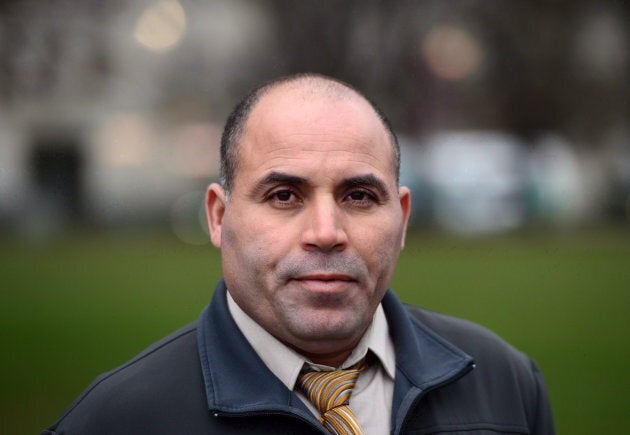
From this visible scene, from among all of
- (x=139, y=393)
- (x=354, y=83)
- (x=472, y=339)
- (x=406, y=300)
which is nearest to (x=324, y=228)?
(x=139, y=393)

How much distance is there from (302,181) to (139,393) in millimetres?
877

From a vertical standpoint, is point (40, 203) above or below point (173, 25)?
below

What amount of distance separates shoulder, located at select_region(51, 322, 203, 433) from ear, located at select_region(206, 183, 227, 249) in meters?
0.46

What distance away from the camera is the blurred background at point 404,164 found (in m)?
12.3

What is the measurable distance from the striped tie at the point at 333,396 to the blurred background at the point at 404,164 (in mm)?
5691

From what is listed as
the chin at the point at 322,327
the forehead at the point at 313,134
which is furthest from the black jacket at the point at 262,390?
the forehead at the point at 313,134

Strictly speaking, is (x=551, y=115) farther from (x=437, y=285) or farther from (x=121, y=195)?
(x=121, y=195)

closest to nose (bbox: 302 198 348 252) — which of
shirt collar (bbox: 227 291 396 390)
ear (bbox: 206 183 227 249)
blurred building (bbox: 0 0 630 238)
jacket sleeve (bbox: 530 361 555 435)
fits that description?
shirt collar (bbox: 227 291 396 390)

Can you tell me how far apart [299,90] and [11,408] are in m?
A: 6.78

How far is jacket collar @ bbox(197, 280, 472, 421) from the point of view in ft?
9.06

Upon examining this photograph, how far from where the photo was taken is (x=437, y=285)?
1588 centimetres

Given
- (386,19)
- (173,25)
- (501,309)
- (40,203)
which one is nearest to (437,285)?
(501,309)

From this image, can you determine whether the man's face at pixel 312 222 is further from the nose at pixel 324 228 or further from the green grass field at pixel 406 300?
the green grass field at pixel 406 300

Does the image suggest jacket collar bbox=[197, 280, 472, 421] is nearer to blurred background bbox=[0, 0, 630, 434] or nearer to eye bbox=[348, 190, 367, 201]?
eye bbox=[348, 190, 367, 201]
